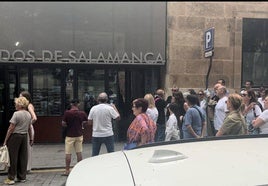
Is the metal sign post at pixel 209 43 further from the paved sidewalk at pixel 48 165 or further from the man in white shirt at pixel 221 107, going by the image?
the paved sidewalk at pixel 48 165

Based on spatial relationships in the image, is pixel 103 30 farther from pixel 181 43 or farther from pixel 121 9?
pixel 181 43

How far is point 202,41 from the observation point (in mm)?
10961

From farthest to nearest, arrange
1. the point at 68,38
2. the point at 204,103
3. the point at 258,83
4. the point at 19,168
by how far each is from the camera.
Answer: the point at 258,83 → the point at 68,38 → the point at 204,103 → the point at 19,168

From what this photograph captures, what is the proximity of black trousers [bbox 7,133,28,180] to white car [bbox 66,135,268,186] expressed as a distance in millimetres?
5260

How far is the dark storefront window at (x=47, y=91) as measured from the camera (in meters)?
10.9

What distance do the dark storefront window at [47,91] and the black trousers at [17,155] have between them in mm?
3805

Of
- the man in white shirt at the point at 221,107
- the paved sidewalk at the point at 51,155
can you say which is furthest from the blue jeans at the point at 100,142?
the man in white shirt at the point at 221,107

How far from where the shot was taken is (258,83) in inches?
450

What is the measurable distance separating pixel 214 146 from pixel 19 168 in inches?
226

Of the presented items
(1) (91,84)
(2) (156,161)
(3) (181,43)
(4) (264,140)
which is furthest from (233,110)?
(1) (91,84)

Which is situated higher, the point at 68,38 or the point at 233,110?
the point at 68,38

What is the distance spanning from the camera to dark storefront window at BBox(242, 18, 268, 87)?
11.2 metres

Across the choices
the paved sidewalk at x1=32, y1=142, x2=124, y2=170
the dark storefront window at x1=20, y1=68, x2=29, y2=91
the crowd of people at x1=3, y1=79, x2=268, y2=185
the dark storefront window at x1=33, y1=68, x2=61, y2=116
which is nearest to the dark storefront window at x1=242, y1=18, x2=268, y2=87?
the crowd of people at x1=3, y1=79, x2=268, y2=185

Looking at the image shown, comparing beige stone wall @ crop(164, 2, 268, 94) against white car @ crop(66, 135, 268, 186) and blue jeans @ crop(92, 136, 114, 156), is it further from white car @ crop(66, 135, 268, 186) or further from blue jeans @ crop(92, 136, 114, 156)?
white car @ crop(66, 135, 268, 186)
